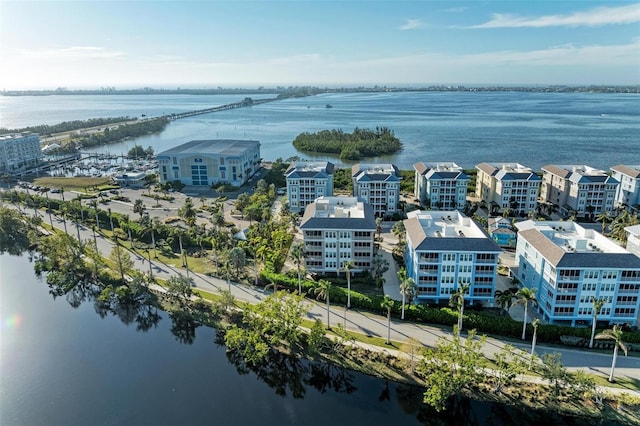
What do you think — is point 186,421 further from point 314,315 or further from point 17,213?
point 17,213

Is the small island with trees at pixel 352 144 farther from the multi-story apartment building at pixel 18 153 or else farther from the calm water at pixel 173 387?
the calm water at pixel 173 387

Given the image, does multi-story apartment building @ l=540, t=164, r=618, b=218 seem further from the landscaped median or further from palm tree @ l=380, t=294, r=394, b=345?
palm tree @ l=380, t=294, r=394, b=345

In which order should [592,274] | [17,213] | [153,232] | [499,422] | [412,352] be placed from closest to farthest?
[499,422]
[412,352]
[592,274]
[153,232]
[17,213]

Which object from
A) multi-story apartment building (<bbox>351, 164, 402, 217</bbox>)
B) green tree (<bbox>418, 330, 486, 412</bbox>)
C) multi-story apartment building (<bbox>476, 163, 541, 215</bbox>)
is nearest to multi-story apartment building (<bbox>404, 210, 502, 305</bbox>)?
green tree (<bbox>418, 330, 486, 412</bbox>)

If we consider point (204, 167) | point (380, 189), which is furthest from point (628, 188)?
point (204, 167)

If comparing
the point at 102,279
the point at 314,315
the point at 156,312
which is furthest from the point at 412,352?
the point at 102,279

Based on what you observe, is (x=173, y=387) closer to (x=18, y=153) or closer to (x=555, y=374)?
(x=555, y=374)
